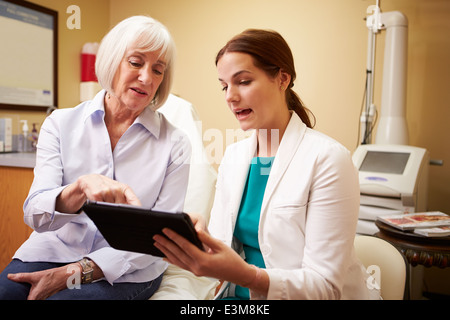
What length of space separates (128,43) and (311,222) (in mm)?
656

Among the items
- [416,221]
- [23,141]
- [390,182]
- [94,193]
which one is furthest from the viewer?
[23,141]

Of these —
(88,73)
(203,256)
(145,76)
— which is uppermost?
(88,73)

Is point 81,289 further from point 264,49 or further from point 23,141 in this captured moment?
point 23,141

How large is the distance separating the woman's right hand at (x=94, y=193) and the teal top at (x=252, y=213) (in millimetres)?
306

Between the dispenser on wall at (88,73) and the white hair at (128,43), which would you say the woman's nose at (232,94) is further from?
the dispenser on wall at (88,73)

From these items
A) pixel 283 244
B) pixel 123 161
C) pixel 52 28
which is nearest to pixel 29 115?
pixel 52 28

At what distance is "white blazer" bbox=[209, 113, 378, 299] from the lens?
2.63 feet

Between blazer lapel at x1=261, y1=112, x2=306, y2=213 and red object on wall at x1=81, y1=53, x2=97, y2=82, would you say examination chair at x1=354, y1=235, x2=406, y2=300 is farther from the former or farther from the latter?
red object on wall at x1=81, y1=53, x2=97, y2=82

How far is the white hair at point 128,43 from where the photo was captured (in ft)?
3.33

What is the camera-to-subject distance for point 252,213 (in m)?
0.98

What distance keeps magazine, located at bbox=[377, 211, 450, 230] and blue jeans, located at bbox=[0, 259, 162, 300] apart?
39.4 inches

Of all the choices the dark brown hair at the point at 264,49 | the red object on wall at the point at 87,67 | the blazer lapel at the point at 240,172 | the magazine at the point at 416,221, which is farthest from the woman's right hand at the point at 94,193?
the red object on wall at the point at 87,67

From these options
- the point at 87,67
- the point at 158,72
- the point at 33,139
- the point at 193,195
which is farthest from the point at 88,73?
the point at 158,72
